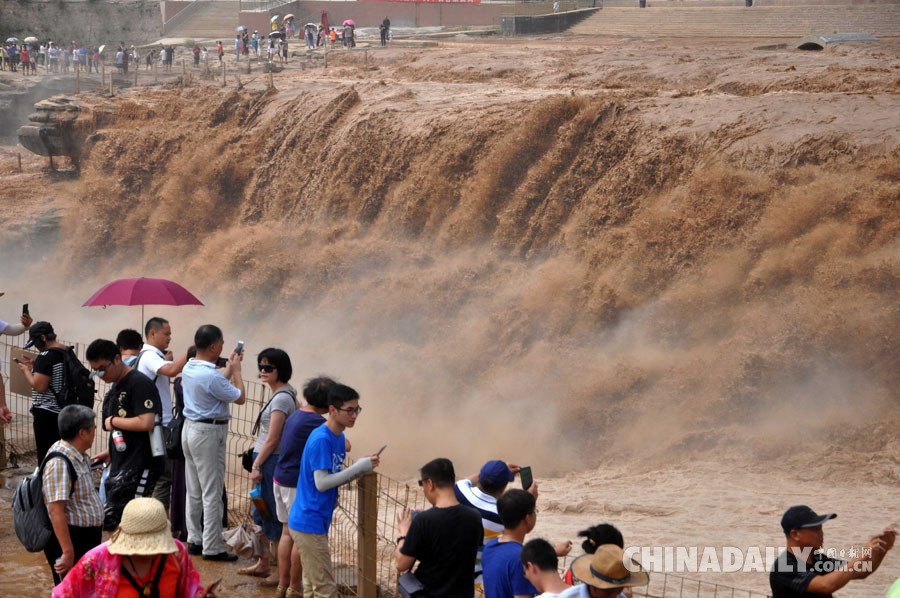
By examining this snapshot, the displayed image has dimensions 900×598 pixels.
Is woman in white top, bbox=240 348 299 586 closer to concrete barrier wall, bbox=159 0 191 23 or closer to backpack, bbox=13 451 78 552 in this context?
backpack, bbox=13 451 78 552

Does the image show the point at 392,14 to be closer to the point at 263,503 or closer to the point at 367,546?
the point at 263,503

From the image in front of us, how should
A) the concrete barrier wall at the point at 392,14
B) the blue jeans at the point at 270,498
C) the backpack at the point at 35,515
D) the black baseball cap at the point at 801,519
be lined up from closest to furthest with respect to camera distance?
the black baseball cap at the point at 801,519 → the backpack at the point at 35,515 → the blue jeans at the point at 270,498 → the concrete barrier wall at the point at 392,14

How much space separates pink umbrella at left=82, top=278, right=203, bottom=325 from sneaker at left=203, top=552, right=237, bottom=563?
234 centimetres

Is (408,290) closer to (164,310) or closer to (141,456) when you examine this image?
(164,310)

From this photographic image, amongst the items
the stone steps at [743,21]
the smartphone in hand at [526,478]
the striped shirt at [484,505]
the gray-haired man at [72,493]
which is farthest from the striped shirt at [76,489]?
the stone steps at [743,21]

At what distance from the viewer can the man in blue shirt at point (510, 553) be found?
14.0 ft

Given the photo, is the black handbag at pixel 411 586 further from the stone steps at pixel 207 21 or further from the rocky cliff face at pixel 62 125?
the stone steps at pixel 207 21

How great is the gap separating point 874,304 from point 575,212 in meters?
5.12

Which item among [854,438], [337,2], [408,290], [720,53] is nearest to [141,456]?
[854,438]

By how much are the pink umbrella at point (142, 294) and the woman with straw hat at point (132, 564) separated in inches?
174

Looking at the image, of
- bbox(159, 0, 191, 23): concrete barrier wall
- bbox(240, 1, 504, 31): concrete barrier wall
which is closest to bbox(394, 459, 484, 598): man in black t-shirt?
bbox(240, 1, 504, 31): concrete barrier wall

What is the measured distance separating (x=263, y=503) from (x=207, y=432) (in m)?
0.62

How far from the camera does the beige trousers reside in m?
5.58

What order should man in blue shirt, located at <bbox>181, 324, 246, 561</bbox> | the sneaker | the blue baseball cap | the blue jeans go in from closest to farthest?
the blue baseball cap
the blue jeans
man in blue shirt, located at <bbox>181, 324, 246, 561</bbox>
the sneaker
